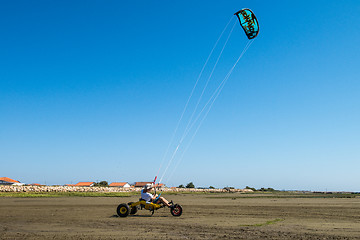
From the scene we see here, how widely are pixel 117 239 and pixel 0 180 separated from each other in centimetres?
12664

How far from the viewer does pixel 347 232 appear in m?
10.1

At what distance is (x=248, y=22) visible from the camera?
52.3 ft

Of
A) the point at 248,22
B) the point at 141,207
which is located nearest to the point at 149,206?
the point at 141,207

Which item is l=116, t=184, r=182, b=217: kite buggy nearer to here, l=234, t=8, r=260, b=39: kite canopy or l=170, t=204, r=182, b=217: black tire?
l=170, t=204, r=182, b=217: black tire

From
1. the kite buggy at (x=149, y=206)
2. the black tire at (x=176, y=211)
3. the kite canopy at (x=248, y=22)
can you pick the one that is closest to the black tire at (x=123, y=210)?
the kite buggy at (x=149, y=206)

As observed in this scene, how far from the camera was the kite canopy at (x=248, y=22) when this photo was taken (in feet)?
51.8

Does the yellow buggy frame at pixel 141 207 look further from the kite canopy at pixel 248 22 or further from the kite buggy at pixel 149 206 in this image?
the kite canopy at pixel 248 22

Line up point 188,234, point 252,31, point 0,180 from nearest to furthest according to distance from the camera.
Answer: point 188,234 < point 252,31 < point 0,180

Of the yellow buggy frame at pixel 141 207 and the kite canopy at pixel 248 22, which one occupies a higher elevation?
the kite canopy at pixel 248 22

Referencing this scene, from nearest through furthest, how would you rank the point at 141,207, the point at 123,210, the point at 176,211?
the point at 123,210
the point at 176,211
the point at 141,207

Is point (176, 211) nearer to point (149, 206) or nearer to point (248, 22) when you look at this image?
point (149, 206)

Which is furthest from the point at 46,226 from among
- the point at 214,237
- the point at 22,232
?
the point at 214,237

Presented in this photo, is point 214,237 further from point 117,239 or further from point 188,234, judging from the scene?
point 117,239

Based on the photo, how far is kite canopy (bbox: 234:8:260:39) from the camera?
15.8m
